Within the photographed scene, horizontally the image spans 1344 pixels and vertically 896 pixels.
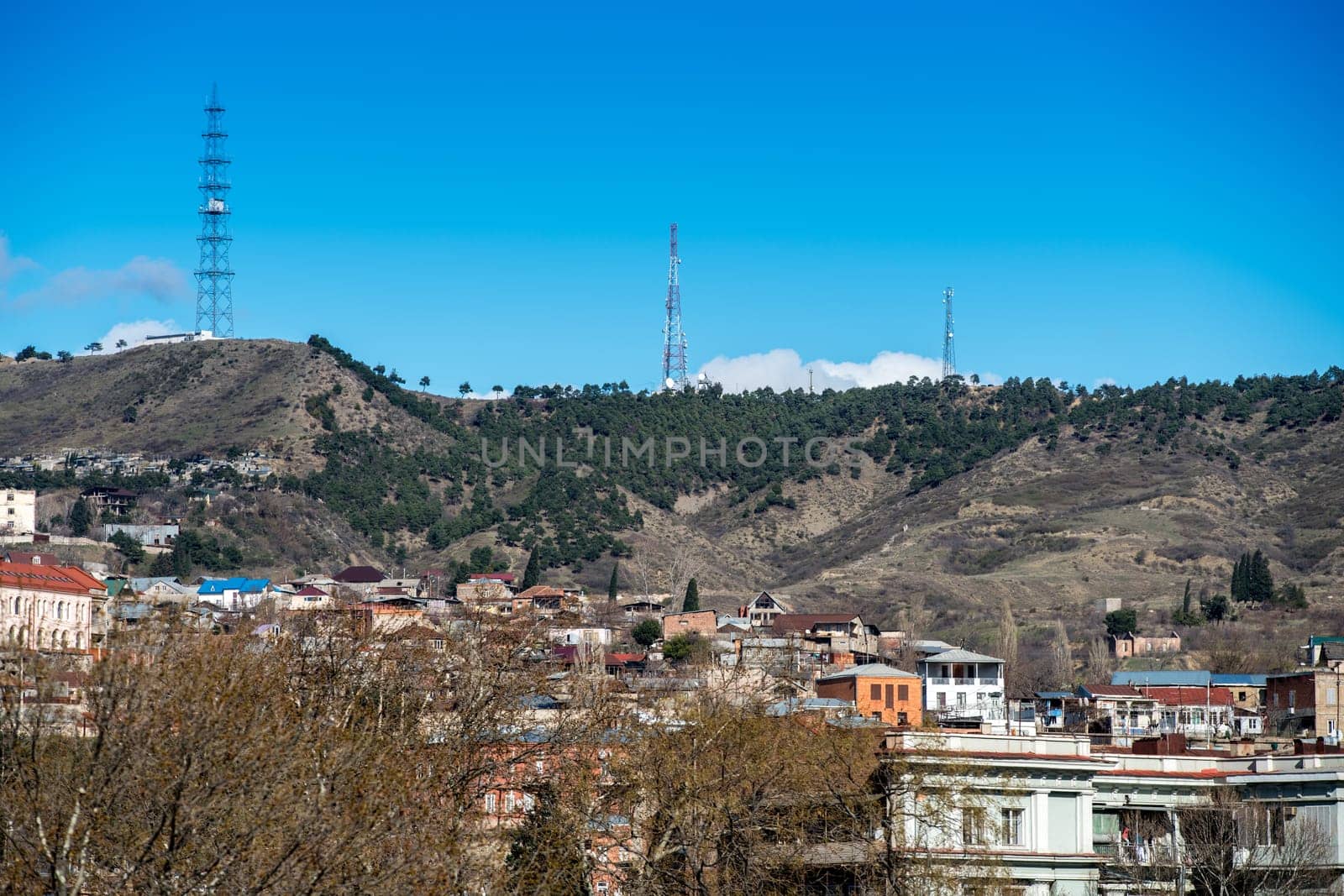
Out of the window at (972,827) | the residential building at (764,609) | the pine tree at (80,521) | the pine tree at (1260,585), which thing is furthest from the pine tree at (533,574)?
the window at (972,827)

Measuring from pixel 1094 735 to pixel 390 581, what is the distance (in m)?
110

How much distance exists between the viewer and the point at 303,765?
2966 cm

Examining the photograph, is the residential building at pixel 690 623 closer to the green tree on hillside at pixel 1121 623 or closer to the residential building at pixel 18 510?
the green tree on hillside at pixel 1121 623

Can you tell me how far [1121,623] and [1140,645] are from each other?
1925 millimetres

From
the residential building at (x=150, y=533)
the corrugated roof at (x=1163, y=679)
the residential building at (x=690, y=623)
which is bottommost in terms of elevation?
the corrugated roof at (x=1163, y=679)

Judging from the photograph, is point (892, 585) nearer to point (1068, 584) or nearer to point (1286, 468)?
point (1068, 584)

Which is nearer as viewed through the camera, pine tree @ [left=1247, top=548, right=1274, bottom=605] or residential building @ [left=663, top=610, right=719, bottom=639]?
residential building @ [left=663, top=610, right=719, bottom=639]

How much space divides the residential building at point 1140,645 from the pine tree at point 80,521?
84427 mm

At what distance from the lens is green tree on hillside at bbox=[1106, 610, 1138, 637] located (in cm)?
13450

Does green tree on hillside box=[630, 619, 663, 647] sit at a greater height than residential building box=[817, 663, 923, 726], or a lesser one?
greater

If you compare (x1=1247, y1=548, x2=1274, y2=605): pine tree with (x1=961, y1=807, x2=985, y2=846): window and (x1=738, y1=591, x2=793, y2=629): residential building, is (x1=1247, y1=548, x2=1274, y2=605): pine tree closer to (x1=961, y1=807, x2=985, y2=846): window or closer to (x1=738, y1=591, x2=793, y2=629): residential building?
(x1=738, y1=591, x2=793, y2=629): residential building

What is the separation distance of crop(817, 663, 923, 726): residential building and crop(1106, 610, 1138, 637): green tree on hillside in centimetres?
4580

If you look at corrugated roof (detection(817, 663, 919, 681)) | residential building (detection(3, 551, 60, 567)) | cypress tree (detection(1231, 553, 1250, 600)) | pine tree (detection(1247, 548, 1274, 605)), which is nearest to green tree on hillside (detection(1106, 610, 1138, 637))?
cypress tree (detection(1231, 553, 1250, 600))

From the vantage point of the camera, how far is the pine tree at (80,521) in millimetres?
172000
